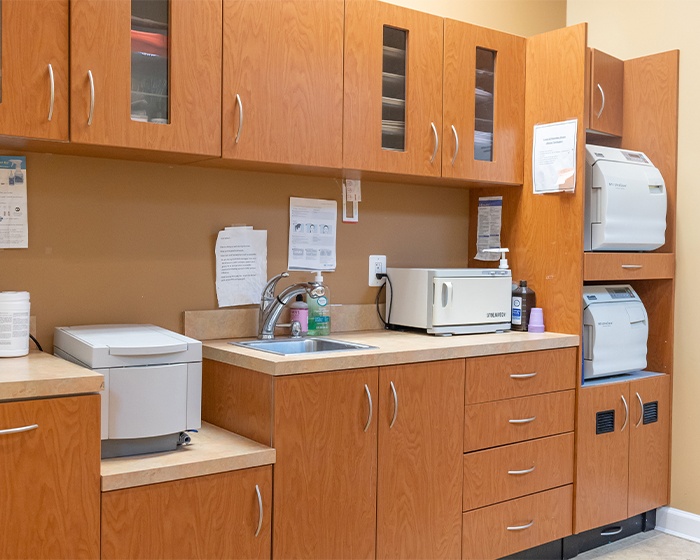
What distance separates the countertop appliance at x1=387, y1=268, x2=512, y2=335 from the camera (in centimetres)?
293

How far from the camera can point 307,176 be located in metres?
2.96

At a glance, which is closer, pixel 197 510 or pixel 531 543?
pixel 197 510

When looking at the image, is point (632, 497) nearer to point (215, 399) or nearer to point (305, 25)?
point (215, 399)

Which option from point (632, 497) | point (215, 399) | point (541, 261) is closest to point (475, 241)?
point (541, 261)

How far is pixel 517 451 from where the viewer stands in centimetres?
281

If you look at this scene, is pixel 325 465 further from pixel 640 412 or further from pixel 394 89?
pixel 640 412

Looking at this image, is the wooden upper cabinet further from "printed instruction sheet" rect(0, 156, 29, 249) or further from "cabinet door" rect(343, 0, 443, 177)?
"printed instruction sheet" rect(0, 156, 29, 249)

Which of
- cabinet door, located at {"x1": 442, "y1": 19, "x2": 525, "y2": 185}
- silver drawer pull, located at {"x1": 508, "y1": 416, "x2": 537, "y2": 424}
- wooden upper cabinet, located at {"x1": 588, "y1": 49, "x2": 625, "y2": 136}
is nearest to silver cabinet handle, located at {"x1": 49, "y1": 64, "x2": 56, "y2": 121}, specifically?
cabinet door, located at {"x1": 442, "y1": 19, "x2": 525, "y2": 185}

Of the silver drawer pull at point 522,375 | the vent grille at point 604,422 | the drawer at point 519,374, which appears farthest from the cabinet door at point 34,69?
the vent grille at point 604,422

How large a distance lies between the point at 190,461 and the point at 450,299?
49.2 inches

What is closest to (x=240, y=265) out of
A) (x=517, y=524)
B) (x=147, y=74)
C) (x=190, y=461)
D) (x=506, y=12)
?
(x=147, y=74)

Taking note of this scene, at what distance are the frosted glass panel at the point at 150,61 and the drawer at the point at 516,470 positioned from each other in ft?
5.05

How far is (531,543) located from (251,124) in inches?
71.7

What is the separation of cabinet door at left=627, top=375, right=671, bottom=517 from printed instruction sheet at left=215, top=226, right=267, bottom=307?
161 cm
